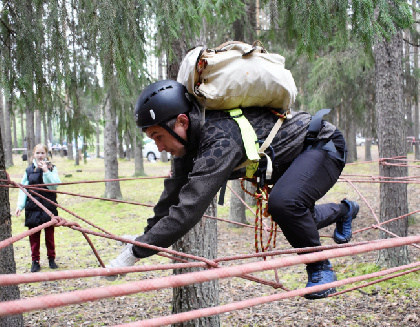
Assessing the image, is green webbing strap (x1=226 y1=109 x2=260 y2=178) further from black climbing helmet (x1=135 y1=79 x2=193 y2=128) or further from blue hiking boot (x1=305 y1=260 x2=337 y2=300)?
blue hiking boot (x1=305 y1=260 x2=337 y2=300)

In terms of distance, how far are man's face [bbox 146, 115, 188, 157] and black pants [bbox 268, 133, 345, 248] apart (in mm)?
511

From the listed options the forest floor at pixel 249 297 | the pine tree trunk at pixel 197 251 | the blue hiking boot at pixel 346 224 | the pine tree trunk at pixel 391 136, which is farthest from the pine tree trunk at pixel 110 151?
the blue hiking boot at pixel 346 224

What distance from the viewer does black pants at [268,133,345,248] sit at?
1957mm

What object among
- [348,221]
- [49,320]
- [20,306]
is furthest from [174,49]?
[49,320]

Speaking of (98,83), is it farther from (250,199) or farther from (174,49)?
(250,199)

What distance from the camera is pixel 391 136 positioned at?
201 inches

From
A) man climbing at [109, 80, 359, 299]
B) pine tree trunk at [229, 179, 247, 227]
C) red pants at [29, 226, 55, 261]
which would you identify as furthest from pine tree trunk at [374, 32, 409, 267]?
red pants at [29, 226, 55, 261]

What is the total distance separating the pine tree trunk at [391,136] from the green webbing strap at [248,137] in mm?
3723

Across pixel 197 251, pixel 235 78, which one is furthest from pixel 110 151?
pixel 235 78

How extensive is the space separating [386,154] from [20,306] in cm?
505

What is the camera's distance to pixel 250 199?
8.14m

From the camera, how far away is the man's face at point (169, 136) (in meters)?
1.95

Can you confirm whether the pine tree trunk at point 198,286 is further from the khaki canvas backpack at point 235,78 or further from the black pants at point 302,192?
the khaki canvas backpack at point 235,78

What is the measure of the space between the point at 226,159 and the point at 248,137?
0.52 ft
